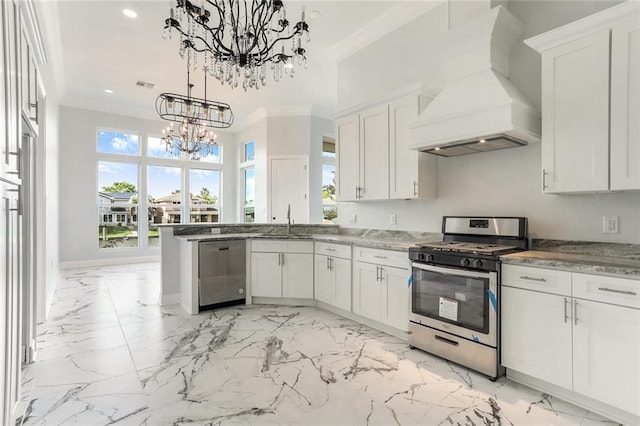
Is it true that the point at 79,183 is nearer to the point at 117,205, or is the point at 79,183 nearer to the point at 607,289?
the point at 117,205

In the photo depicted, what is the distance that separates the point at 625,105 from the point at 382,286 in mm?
2266

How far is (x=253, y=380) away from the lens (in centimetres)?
239

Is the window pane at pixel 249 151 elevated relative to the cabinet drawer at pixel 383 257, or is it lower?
elevated

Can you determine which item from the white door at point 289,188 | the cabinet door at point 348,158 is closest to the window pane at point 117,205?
the white door at point 289,188

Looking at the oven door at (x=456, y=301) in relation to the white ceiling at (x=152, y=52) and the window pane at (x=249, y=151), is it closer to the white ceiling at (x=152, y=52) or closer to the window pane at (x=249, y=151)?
the white ceiling at (x=152, y=52)

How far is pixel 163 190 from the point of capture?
26.5 ft

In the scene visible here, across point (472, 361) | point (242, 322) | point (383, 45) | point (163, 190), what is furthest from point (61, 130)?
point (472, 361)

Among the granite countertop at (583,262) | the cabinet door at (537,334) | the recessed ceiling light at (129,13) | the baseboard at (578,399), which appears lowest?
the baseboard at (578,399)

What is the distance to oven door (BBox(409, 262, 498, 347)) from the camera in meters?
2.42

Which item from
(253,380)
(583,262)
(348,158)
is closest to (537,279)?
(583,262)

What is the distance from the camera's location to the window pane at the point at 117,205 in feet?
23.9

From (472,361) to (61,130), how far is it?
8.17 metres

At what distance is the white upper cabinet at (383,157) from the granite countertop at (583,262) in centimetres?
121

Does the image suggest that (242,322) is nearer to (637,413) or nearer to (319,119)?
(637,413)
